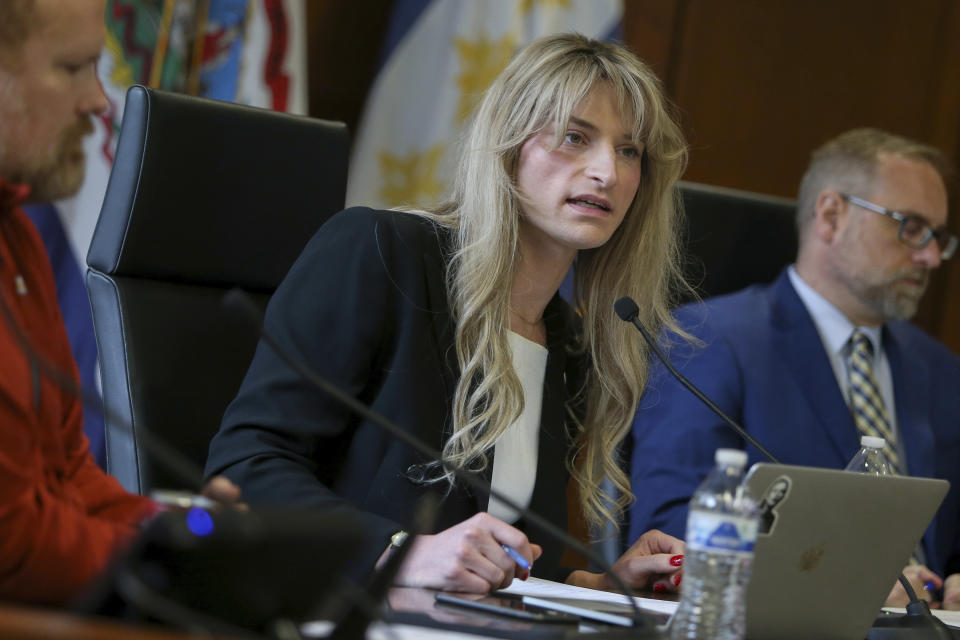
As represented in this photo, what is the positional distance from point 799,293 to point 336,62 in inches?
55.3

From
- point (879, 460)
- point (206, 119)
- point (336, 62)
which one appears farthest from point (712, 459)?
point (336, 62)

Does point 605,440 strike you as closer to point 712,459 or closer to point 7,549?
point 712,459

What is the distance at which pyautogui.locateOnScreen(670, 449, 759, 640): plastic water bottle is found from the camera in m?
1.11

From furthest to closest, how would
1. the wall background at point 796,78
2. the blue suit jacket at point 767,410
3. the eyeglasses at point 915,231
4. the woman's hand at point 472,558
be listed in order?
the wall background at point 796,78, the eyeglasses at point 915,231, the blue suit jacket at point 767,410, the woman's hand at point 472,558

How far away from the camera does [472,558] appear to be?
134 centimetres

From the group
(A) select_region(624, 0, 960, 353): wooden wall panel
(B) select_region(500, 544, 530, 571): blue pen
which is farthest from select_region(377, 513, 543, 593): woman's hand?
(A) select_region(624, 0, 960, 353): wooden wall panel

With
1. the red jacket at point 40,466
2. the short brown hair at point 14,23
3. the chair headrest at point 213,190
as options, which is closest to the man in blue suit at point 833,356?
the chair headrest at point 213,190

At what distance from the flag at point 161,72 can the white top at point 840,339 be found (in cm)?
135

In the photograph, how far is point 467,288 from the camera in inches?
70.7

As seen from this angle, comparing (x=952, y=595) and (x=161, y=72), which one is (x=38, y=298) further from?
(x=952, y=595)

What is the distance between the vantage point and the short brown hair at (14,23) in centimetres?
107

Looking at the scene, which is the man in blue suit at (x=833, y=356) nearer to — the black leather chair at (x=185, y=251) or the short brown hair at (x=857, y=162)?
the short brown hair at (x=857, y=162)

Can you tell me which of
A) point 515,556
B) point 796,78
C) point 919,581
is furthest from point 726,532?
point 796,78

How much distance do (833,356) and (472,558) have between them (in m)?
1.74
